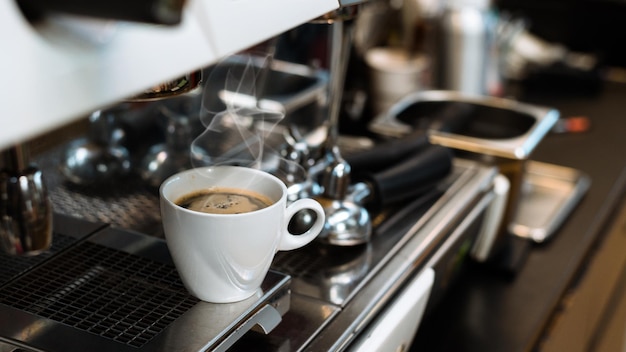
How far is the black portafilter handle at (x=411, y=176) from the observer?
889 mm

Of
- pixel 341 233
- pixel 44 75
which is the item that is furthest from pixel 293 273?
Answer: pixel 44 75

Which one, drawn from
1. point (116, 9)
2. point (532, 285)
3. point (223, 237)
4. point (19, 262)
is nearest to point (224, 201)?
point (223, 237)

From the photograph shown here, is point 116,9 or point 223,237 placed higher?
point 116,9

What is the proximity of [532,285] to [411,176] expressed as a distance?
0.29m

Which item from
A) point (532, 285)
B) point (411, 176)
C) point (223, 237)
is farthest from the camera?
point (532, 285)

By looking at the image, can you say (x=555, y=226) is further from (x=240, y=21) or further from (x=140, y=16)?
(x=140, y=16)

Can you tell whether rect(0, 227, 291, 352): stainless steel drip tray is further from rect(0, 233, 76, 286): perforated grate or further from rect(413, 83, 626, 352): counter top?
rect(413, 83, 626, 352): counter top

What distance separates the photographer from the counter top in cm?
94

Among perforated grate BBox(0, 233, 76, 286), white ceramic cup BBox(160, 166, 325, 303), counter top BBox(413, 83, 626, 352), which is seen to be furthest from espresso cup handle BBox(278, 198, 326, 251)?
counter top BBox(413, 83, 626, 352)

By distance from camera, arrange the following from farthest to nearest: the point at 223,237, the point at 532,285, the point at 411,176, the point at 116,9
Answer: the point at 532,285 < the point at 411,176 < the point at 223,237 < the point at 116,9

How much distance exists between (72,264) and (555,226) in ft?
2.71

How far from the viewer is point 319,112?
4.11 feet

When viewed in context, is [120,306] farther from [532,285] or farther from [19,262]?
[532,285]

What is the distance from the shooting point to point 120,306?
611 millimetres
